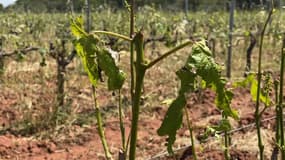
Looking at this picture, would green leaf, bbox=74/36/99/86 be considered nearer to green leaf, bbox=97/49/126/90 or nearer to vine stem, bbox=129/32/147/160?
green leaf, bbox=97/49/126/90

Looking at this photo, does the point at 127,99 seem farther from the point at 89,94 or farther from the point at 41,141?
the point at 41,141

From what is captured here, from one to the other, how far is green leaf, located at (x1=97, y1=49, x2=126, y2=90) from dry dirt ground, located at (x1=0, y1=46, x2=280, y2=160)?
204cm

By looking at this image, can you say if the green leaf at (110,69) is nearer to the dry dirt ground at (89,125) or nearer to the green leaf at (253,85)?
the green leaf at (253,85)

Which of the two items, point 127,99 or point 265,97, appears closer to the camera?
point 265,97

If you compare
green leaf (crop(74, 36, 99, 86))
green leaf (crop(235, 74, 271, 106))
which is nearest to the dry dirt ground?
green leaf (crop(235, 74, 271, 106))

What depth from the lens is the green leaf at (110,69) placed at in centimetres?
131

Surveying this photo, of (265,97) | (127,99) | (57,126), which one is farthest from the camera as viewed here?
(127,99)

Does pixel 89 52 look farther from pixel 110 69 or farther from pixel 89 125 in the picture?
pixel 89 125

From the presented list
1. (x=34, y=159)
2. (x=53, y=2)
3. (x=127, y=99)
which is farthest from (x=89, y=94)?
(x=53, y=2)

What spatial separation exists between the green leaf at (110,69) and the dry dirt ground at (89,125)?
2.04 metres

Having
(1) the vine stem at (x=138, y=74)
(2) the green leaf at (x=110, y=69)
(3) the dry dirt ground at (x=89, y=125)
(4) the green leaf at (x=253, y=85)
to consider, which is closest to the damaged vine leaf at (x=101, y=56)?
(2) the green leaf at (x=110, y=69)

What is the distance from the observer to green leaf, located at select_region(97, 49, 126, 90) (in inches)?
51.5

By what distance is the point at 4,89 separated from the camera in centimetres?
689

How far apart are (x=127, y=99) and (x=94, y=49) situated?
16.7 ft
